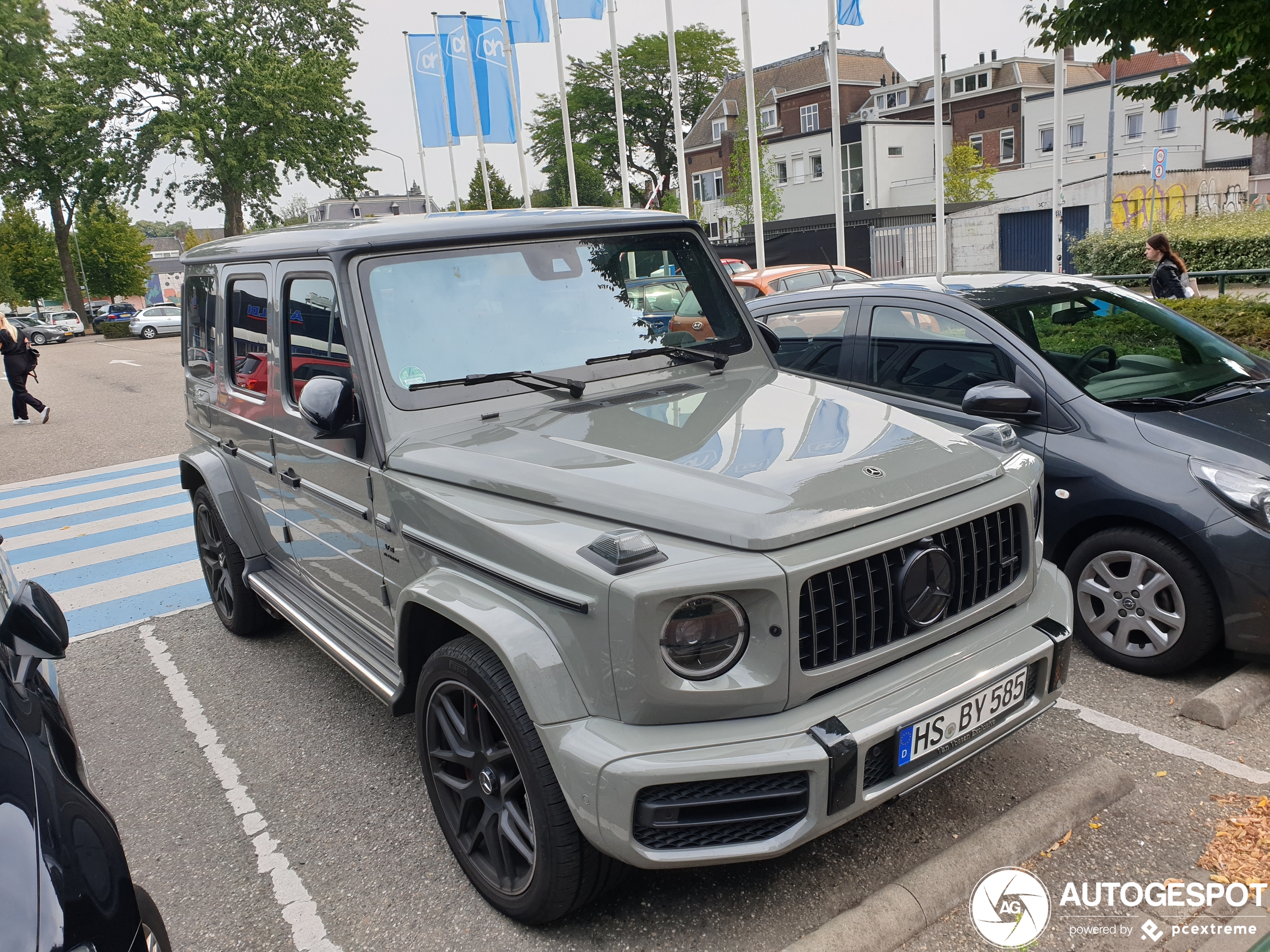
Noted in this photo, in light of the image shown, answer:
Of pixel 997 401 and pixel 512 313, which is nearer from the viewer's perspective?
pixel 512 313

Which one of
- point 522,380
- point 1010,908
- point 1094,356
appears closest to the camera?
point 1010,908

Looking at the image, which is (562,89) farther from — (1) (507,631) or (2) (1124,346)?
(1) (507,631)

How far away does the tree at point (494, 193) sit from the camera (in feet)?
209

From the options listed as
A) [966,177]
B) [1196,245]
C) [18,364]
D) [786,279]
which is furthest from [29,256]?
[1196,245]

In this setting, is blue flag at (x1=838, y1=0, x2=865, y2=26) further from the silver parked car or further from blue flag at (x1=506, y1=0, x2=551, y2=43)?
the silver parked car

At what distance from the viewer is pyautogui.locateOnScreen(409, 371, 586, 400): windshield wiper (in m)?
3.36

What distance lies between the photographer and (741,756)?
2303mm

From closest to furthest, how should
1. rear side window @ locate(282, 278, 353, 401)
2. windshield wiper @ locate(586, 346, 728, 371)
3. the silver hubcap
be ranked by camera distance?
1. rear side window @ locate(282, 278, 353, 401)
2. windshield wiper @ locate(586, 346, 728, 371)
3. the silver hubcap

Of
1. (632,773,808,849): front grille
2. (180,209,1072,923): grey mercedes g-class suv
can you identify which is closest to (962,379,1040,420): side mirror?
(180,209,1072,923): grey mercedes g-class suv

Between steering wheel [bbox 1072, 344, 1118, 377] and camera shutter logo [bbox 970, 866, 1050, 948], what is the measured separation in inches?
103

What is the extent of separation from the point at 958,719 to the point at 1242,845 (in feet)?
4.00

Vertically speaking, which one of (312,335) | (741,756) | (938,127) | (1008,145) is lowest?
(741,756)

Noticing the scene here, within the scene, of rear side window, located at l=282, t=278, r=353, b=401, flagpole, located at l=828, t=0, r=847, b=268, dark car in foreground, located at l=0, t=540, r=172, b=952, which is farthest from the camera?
flagpole, located at l=828, t=0, r=847, b=268

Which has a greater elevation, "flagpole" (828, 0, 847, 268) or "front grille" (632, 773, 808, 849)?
"flagpole" (828, 0, 847, 268)
